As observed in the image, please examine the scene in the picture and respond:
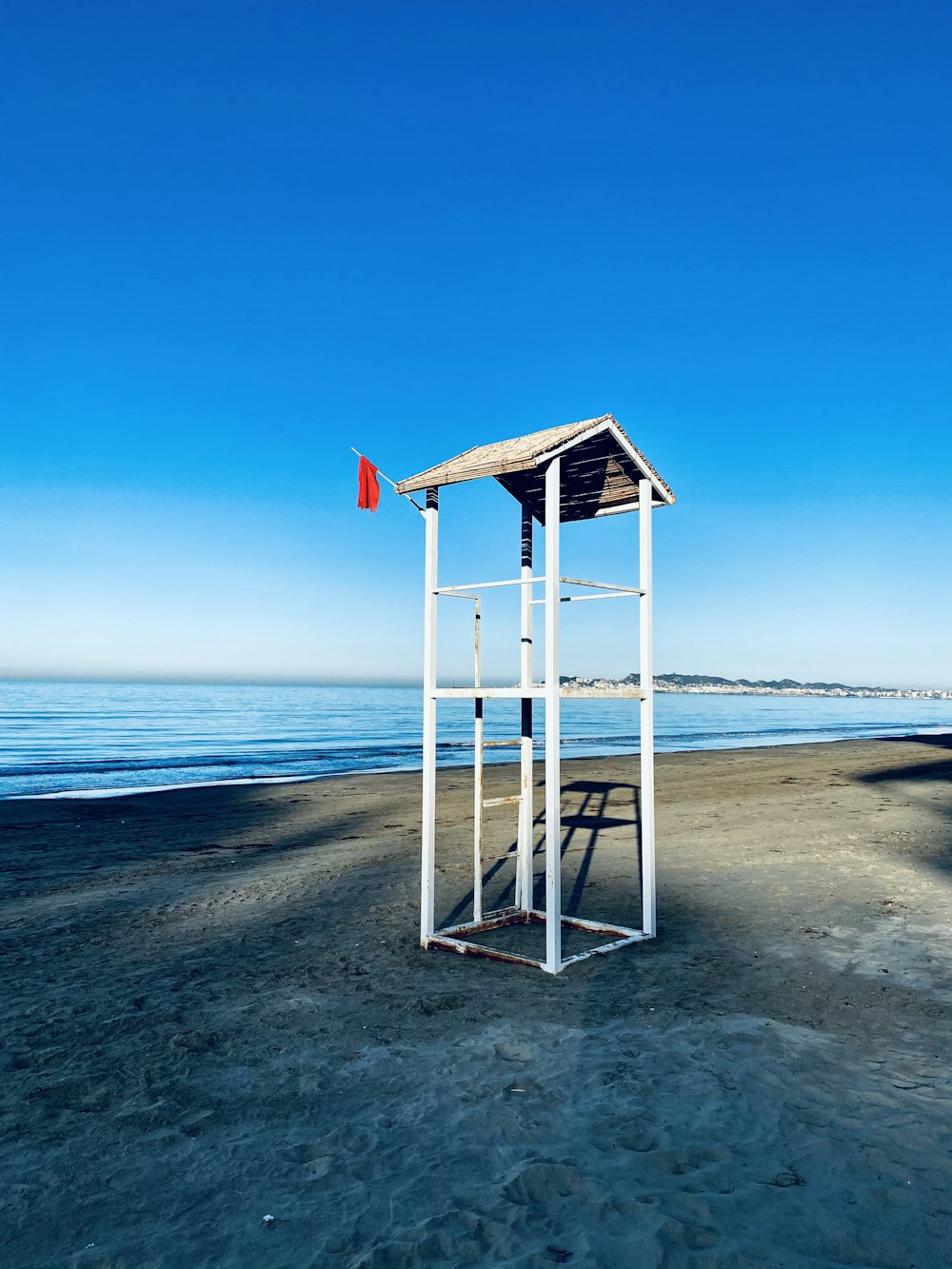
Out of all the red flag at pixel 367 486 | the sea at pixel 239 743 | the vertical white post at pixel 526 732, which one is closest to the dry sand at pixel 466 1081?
the vertical white post at pixel 526 732

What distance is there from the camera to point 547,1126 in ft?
14.2

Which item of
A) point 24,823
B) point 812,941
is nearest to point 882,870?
point 812,941

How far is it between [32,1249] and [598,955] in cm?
Result: 471

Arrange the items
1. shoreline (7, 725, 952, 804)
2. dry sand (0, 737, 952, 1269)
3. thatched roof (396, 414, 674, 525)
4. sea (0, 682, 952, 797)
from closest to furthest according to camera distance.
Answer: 1. dry sand (0, 737, 952, 1269)
2. thatched roof (396, 414, 674, 525)
3. shoreline (7, 725, 952, 804)
4. sea (0, 682, 952, 797)

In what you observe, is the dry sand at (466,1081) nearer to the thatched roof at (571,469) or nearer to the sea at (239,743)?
the thatched roof at (571,469)

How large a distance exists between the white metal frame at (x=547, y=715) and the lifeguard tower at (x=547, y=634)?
0.01 meters

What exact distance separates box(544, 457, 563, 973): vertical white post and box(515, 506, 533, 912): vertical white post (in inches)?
27.1

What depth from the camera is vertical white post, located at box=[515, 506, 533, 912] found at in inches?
295

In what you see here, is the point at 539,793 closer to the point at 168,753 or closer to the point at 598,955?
the point at 598,955

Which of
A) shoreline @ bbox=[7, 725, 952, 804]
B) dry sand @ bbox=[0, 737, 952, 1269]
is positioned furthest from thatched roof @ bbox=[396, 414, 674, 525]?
shoreline @ bbox=[7, 725, 952, 804]

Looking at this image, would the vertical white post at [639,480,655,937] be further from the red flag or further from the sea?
the sea

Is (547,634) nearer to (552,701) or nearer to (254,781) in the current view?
(552,701)

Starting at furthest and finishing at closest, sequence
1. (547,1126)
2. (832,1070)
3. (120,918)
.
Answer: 1. (120,918)
2. (832,1070)
3. (547,1126)

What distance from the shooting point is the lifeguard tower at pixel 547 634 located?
6547 millimetres
